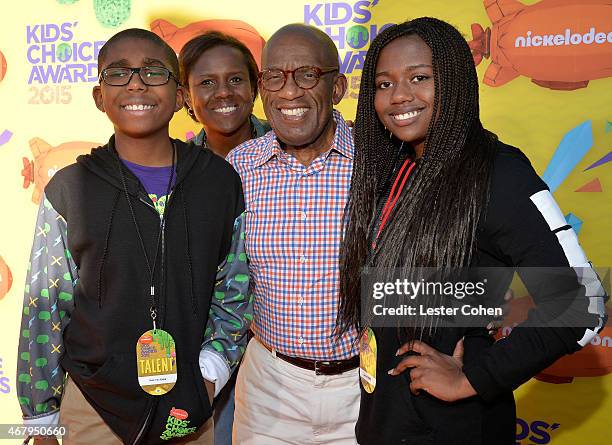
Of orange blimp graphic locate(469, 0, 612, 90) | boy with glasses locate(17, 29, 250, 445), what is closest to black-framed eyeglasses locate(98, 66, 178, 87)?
boy with glasses locate(17, 29, 250, 445)

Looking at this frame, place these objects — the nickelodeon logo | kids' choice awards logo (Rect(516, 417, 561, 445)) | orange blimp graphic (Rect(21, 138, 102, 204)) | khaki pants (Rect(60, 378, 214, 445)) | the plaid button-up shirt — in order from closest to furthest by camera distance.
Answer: khaki pants (Rect(60, 378, 214, 445)), the plaid button-up shirt, the nickelodeon logo, kids' choice awards logo (Rect(516, 417, 561, 445)), orange blimp graphic (Rect(21, 138, 102, 204))

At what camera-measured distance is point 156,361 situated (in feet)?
5.79

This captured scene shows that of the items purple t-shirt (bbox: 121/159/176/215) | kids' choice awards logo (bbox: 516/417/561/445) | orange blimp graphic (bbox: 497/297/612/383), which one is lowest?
kids' choice awards logo (bbox: 516/417/561/445)

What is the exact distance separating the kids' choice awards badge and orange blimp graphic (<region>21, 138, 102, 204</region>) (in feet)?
7.66

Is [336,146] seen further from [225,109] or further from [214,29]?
[214,29]

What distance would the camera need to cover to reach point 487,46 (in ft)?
9.91

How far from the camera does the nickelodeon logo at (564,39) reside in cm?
284

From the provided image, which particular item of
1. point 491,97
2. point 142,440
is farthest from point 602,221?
point 142,440

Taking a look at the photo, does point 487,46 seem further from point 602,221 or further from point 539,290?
point 539,290

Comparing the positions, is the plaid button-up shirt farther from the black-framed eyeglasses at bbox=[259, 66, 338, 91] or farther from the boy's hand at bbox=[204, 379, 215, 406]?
the boy's hand at bbox=[204, 379, 215, 406]

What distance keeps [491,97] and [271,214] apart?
1429 millimetres

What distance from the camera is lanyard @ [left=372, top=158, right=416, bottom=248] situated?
1.76 metres

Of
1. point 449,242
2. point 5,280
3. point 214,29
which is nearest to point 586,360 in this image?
point 449,242

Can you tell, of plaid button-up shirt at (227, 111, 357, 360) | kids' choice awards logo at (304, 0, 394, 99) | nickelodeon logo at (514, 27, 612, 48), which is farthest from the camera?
kids' choice awards logo at (304, 0, 394, 99)
